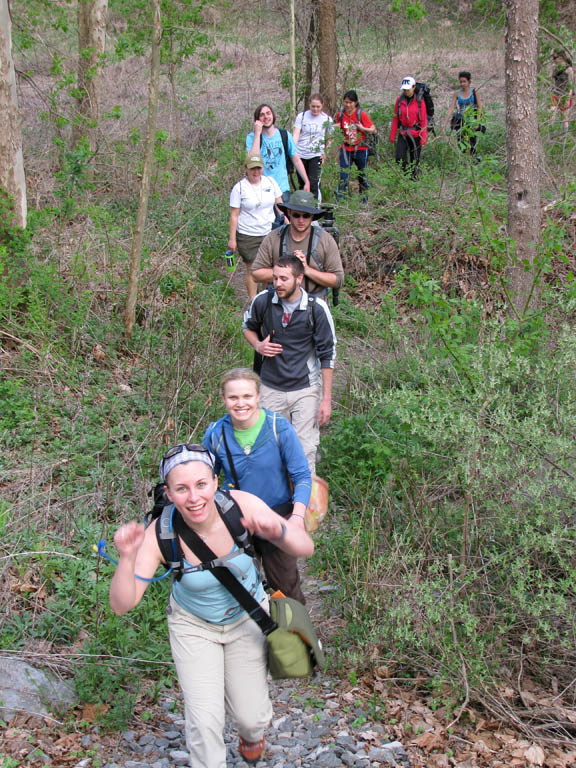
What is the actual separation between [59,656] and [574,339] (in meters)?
3.45

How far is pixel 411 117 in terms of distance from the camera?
12.0 meters

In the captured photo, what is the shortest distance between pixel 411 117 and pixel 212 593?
10387 mm

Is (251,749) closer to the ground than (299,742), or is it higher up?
higher up

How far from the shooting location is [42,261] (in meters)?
8.59

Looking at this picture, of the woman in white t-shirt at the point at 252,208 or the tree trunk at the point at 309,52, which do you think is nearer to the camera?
the woman in white t-shirt at the point at 252,208

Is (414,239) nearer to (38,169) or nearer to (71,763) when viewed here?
(38,169)

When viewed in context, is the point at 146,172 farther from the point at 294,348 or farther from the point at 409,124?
the point at 409,124

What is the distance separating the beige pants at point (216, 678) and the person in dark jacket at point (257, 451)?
63 centimetres

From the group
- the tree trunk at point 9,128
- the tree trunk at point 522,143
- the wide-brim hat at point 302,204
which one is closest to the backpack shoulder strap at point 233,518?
the wide-brim hat at point 302,204

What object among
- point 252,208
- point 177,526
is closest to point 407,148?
point 252,208

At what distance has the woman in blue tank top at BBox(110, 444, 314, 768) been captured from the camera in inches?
124

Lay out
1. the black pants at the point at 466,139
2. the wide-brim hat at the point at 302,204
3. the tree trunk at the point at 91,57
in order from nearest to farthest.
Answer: the wide-brim hat at the point at 302,204
the black pants at the point at 466,139
the tree trunk at the point at 91,57

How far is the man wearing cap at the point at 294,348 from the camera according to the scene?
533cm

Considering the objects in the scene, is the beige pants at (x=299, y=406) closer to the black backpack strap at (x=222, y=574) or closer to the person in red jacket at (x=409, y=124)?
the black backpack strap at (x=222, y=574)
